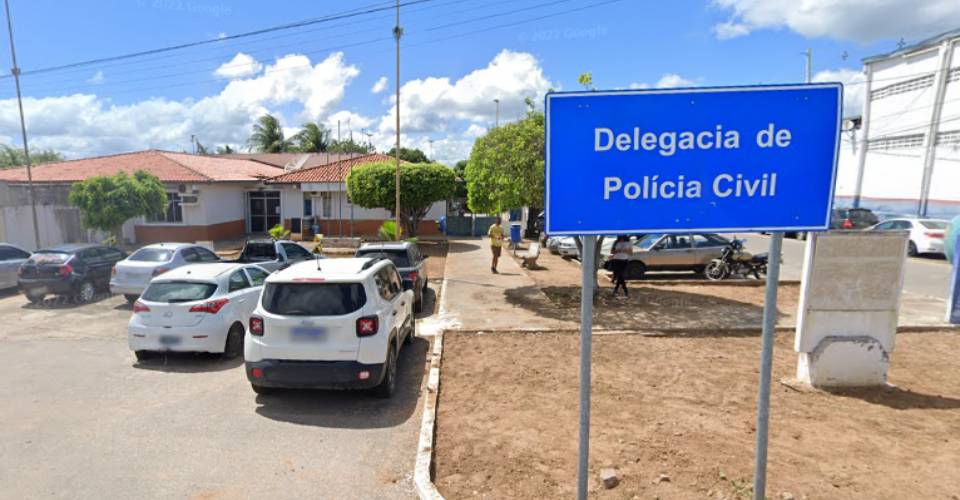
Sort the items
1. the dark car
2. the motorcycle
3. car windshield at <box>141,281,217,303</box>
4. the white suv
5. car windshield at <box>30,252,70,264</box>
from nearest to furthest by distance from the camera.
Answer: the white suv < car windshield at <box>141,281,217,303</box> < the dark car < car windshield at <box>30,252,70,264</box> < the motorcycle

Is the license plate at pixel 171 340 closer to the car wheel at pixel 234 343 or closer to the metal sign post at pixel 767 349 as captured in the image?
the car wheel at pixel 234 343

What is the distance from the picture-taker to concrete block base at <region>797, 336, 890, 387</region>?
20.4 feet

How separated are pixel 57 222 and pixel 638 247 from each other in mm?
20377

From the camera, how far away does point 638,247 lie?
599 inches

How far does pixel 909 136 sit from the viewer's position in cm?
2722

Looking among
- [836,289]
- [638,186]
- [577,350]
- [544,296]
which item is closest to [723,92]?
[638,186]

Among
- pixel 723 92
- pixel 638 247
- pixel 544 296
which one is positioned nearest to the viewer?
pixel 723 92

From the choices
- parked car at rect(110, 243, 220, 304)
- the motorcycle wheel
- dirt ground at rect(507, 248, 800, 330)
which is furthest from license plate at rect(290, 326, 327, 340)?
the motorcycle wheel

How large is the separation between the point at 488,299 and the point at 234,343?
5.63m

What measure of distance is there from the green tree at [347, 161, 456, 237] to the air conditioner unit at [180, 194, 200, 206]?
6997mm

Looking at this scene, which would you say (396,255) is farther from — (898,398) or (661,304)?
(898,398)

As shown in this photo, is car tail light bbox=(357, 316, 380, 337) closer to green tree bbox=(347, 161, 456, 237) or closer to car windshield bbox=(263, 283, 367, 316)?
car windshield bbox=(263, 283, 367, 316)

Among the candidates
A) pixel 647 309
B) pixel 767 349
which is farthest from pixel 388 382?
pixel 647 309

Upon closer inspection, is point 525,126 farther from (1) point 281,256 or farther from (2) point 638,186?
(2) point 638,186
